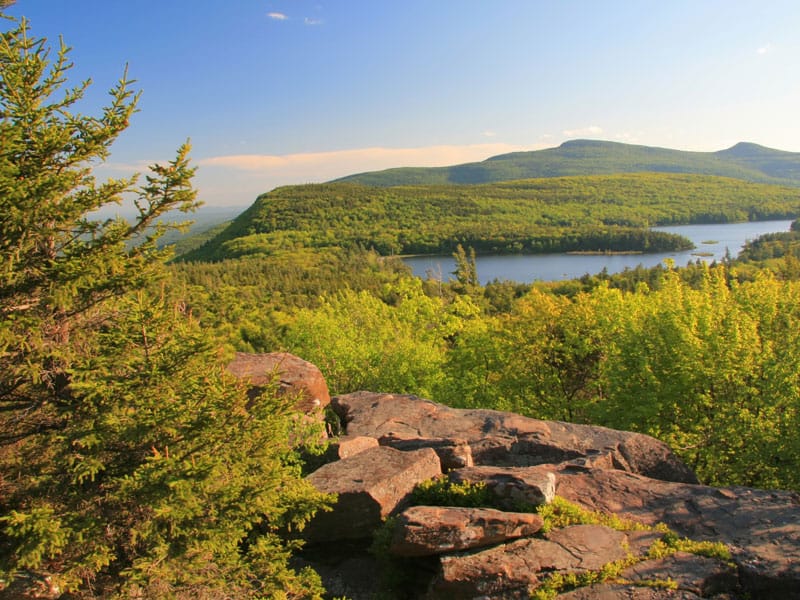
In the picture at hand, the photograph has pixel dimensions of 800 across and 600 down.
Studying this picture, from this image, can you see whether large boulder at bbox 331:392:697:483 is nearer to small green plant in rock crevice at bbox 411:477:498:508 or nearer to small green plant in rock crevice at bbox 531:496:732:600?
small green plant in rock crevice at bbox 531:496:732:600

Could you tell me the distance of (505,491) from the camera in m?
12.0

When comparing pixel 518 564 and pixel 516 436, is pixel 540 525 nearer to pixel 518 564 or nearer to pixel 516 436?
pixel 518 564

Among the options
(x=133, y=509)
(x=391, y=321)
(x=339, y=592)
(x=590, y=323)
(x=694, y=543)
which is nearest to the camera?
(x=133, y=509)

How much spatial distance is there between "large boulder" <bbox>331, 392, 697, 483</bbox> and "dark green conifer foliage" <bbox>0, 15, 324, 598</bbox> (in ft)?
24.9

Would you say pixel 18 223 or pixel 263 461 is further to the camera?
pixel 263 461

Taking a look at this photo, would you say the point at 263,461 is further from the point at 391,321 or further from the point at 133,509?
the point at 391,321

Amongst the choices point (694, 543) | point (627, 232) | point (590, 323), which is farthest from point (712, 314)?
point (627, 232)

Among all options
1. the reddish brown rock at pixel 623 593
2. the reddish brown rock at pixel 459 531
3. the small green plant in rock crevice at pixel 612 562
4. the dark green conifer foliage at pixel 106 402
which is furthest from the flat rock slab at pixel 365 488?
the reddish brown rock at pixel 623 593

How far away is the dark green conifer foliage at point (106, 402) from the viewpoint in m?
8.35

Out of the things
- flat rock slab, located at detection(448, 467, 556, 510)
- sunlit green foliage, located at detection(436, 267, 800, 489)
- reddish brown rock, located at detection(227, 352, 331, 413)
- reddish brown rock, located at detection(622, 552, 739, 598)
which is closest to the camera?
reddish brown rock, located at detection(622, 552, 739, 598)

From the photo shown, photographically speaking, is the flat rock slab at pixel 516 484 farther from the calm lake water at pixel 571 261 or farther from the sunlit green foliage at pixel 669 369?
the calm lake water at pixel 571 261

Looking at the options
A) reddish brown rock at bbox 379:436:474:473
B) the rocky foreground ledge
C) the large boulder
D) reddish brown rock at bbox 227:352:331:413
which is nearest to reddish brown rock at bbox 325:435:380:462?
the rocky foreground ledge

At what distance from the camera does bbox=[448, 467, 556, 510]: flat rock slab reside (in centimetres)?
1172

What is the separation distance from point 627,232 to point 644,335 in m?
155
